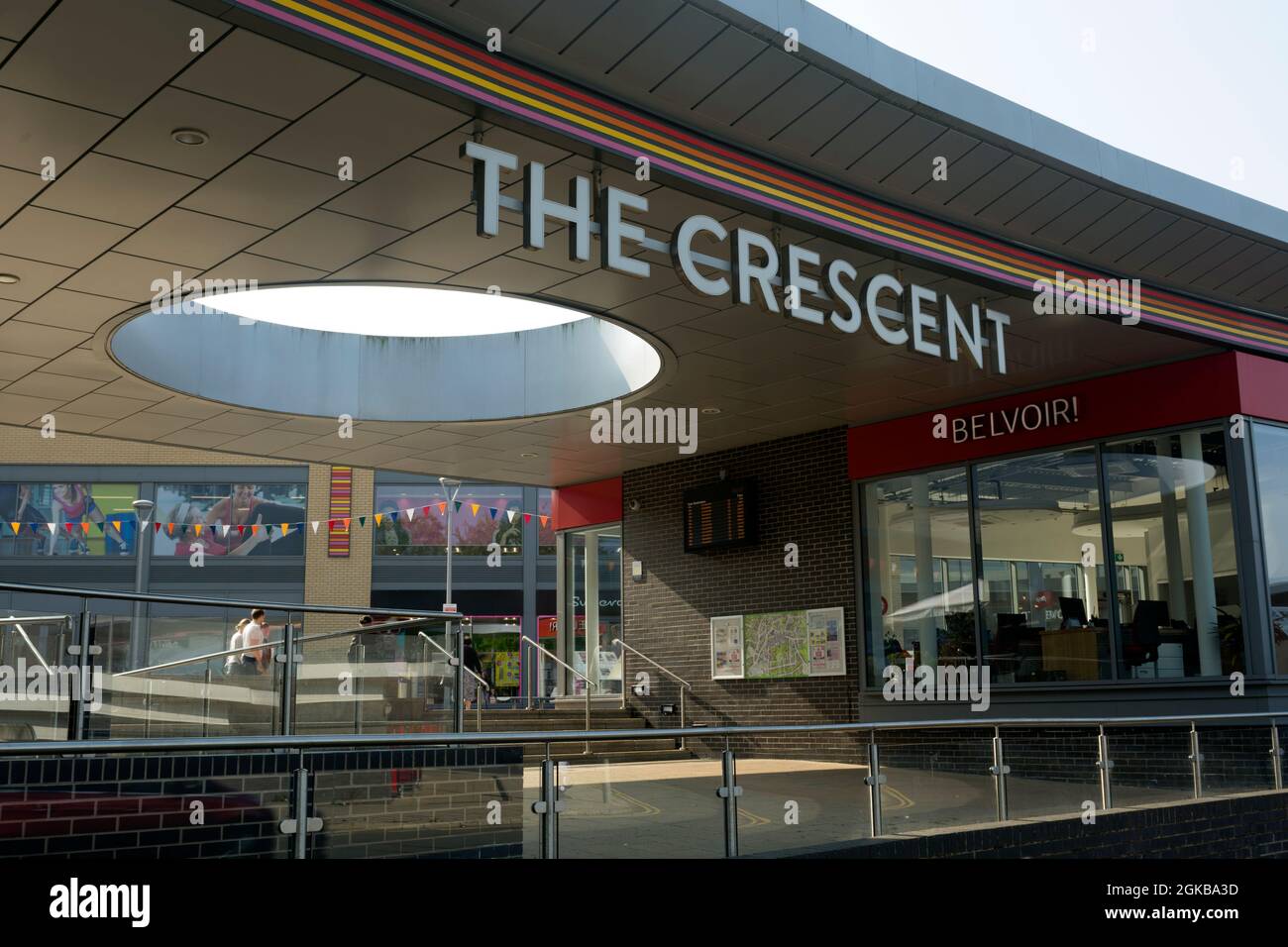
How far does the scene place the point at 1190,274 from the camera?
1043cm

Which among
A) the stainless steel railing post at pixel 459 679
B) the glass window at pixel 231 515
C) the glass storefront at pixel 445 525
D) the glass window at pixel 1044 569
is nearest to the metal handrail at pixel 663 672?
the glass window at pixel 1044 569

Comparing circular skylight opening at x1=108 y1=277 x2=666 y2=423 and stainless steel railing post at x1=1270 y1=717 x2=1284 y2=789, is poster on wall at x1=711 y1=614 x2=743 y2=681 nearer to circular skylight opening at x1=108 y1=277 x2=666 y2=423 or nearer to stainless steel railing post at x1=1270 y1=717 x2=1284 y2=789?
circular skylight opening at x1=108 y1=277 x2=666 y2=423

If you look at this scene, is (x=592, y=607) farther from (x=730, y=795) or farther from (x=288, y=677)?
Result: (x=730, y=795)

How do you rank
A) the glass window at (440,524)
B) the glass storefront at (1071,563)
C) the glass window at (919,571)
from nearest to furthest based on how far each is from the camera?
1. the glass storefront at (1071,563)
2. the glass window at (919,571)
3. the glass window at (440,524)

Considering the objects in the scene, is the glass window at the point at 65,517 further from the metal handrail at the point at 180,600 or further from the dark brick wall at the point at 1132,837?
the dark brick wall at the point at 1132,837

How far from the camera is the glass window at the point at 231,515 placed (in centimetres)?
3359

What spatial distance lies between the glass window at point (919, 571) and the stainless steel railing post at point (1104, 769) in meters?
4.44

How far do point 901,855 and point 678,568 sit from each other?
976 cm

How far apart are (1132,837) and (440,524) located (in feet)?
95.7

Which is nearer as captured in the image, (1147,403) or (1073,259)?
(1073,259)

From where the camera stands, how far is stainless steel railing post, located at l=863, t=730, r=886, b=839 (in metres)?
6.57

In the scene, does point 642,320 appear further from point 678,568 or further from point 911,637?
point 678,568

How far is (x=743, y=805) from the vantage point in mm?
6051
